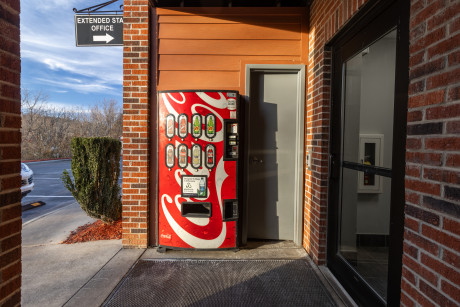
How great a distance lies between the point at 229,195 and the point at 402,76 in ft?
7.04

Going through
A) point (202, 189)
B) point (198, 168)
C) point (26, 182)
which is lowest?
point (26, 182)

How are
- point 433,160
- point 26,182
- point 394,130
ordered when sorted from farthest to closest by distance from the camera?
point 26,182
point 394,130
point 433,160

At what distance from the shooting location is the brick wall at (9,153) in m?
1.37

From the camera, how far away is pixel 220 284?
2477 mm

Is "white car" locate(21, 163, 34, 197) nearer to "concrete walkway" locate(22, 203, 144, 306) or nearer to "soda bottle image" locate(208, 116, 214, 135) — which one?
"concrete walkway" locate(22, 203, 144, 306)

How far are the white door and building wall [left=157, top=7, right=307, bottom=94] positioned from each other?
0.30 meters

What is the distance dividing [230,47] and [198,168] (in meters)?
1.73

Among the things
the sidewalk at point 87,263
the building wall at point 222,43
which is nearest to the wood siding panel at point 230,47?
the building wall at point 222,43

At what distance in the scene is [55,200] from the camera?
6781mm

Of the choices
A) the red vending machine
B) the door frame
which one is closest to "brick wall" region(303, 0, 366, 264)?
the door frame

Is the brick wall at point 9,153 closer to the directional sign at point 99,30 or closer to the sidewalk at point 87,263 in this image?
the sidewalk at point 87,263

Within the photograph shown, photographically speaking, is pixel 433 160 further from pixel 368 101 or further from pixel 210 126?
pixel 210 126

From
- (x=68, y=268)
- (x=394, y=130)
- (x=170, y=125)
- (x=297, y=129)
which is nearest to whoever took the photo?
(x=394, y=130)

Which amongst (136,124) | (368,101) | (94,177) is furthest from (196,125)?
(94,177)
